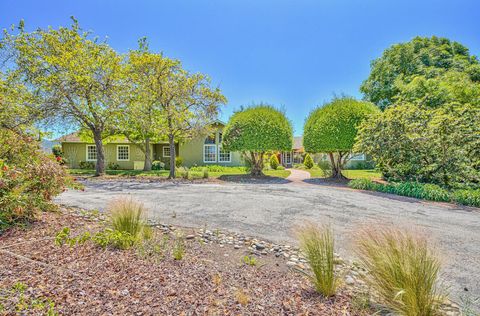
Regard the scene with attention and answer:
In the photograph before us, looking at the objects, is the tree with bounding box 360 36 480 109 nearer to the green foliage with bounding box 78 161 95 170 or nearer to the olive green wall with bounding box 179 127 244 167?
the olive green wall with bounding box 179 127 244 167

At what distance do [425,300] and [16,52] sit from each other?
1921 cm

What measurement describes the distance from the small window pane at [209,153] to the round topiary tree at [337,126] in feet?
38.8

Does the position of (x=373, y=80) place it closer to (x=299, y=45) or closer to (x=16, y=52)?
(x=299, y=45)

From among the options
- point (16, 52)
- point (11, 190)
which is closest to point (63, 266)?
point (11, 190)

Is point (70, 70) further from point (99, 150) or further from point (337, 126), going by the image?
point (337, 126)

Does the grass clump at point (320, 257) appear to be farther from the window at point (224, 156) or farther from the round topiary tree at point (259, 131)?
the window at point (224, 156)

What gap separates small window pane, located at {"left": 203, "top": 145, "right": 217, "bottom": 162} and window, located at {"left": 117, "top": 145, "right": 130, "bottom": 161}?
25.8 ft

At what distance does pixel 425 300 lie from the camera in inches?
79.7

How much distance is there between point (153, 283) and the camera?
2.57m

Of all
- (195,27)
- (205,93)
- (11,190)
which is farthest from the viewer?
(205,93)

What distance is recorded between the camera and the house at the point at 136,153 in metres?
23.1

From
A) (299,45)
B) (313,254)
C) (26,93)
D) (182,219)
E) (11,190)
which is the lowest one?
(182,219)

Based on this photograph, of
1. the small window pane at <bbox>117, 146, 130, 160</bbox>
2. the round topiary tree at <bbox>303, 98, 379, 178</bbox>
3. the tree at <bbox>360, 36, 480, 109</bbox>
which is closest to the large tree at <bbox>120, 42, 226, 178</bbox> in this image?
the round topiary tree at <bbox>303, 98, 379, 178</bbox>

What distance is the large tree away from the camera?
13492 millimetres
